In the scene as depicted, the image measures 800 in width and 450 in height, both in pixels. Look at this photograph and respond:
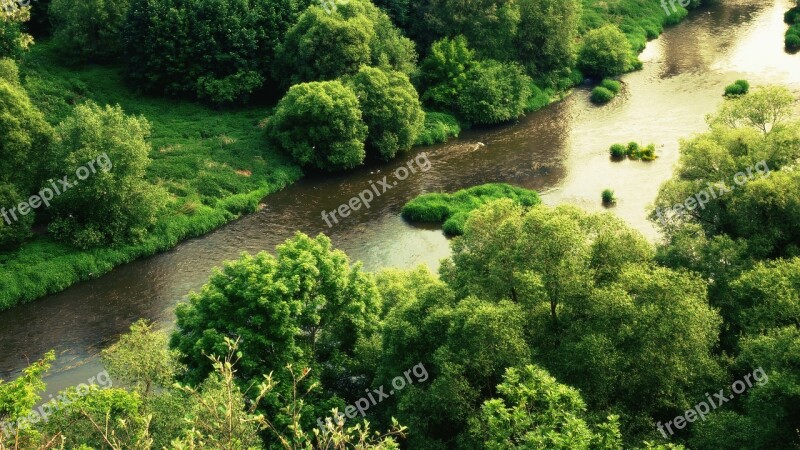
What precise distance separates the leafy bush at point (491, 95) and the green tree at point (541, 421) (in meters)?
51.3

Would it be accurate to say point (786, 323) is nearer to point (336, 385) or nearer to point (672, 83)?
point (336, 385)

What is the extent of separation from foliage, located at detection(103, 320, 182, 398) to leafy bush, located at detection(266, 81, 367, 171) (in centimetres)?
3261

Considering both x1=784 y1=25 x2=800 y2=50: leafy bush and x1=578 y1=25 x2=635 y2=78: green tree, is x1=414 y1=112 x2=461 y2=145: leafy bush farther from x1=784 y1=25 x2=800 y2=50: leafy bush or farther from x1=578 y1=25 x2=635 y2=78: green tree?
x1=784 y1=25 x2=800 y2=50: leafy bush

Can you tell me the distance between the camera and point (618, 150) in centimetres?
6969

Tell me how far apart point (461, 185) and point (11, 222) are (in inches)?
1402

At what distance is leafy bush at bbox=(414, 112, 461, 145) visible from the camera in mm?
73625

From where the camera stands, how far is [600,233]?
3403 centimetres

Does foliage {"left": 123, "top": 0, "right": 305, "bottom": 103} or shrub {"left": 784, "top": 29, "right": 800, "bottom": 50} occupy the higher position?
foliage {"left": 123, "top": 0, "right": 305, "bottom": 103}

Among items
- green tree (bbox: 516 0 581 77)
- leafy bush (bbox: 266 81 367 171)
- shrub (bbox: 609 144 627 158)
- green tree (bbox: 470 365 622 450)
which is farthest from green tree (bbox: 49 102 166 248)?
green tree (bbox: 516 0 581 77)

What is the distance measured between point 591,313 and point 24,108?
44434mm

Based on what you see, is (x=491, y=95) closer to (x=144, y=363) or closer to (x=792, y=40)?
(x=792, y=40)

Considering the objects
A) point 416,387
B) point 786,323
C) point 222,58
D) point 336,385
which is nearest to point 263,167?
point 222,58

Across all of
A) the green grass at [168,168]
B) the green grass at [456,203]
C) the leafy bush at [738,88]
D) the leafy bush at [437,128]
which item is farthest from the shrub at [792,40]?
the green grass at [168,168]

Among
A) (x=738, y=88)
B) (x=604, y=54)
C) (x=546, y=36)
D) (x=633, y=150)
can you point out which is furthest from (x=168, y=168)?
Answer: (x=738, y=88)
